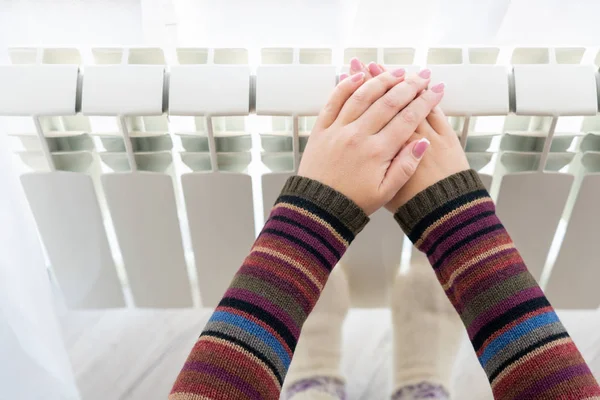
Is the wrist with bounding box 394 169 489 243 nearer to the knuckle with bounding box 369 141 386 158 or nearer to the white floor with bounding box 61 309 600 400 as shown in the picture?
the knuckle with bounding box 369 141 386 158

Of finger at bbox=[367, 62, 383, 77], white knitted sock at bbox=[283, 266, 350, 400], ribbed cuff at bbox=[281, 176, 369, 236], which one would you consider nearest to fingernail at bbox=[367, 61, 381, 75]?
finger at bbox=[367, 62, 383, 77]

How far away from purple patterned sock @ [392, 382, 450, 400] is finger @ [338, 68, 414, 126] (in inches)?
16.1

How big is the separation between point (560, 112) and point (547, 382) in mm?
240

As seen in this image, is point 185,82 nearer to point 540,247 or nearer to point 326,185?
point 326,185

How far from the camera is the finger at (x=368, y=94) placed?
21.2 inches

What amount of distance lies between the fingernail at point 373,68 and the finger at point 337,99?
12 millimetres

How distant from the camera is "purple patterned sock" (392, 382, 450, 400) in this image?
769mm

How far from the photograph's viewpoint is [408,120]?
55 centimetres

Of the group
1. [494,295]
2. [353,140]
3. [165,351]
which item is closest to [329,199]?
[353,140]

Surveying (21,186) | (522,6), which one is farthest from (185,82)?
(522,6)

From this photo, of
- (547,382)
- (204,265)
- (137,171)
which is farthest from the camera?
(204,265)

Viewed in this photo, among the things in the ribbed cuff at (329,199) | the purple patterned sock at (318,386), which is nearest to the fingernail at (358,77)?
the ribbed cuff at (329,199)

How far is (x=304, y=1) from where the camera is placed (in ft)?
2.11

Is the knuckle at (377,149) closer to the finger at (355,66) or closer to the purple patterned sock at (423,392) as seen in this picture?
the finger at (355,66)
